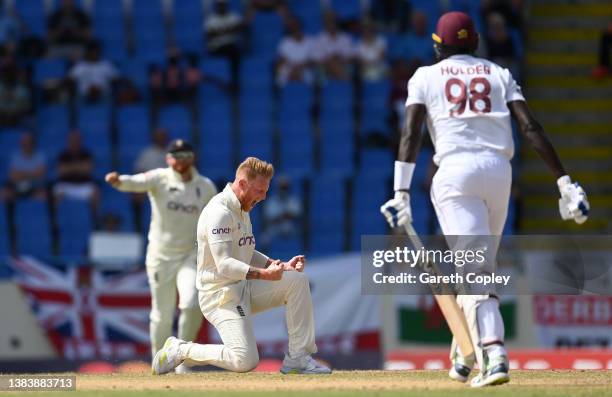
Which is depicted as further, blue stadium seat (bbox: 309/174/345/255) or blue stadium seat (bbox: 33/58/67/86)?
blue stadium seat (bbox: 33/58/67/86)

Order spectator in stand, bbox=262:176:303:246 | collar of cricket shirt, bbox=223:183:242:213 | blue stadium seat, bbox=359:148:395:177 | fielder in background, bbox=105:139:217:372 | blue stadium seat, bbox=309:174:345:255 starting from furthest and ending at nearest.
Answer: blue stadium seat, bbox=359:148:395:177, blue stadium seat, bbox=309:174:345:255, spectator in stand, bbox=262:176:303:246, fielder in background, bbox=105:139:217:372, collar of cricket shirt, bbox=223:183:242:213

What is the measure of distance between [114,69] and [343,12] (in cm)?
335

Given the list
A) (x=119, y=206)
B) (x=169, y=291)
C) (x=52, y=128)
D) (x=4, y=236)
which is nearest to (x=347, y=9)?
(x=52, y=128)

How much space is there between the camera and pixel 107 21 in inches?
815

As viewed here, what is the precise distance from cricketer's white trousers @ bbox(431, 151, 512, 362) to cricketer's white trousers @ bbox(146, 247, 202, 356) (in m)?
3.61

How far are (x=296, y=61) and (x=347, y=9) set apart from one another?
140cm

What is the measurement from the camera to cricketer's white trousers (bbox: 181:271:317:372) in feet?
31.9

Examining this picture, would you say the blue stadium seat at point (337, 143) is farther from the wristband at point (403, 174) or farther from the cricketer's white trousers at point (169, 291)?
the wristband at point (403, 174)

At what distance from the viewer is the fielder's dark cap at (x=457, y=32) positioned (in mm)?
9055

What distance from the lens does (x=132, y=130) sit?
19.0 m

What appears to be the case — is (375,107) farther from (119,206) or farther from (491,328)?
(491,328)

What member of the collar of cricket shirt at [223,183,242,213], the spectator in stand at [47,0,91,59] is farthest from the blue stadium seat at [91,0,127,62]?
the collar of cricket shirt at [223,183,242,213]

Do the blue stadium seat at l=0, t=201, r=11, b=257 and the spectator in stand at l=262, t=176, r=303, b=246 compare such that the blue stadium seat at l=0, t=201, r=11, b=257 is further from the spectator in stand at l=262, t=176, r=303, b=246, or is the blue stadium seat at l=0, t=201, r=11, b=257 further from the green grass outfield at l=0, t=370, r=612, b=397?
the green grass outfield at l=0, t=370, r=612, b=397

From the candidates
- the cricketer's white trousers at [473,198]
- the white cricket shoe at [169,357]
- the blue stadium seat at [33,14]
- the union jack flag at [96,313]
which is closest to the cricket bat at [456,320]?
the cricketer's white trousers at [473,198]
